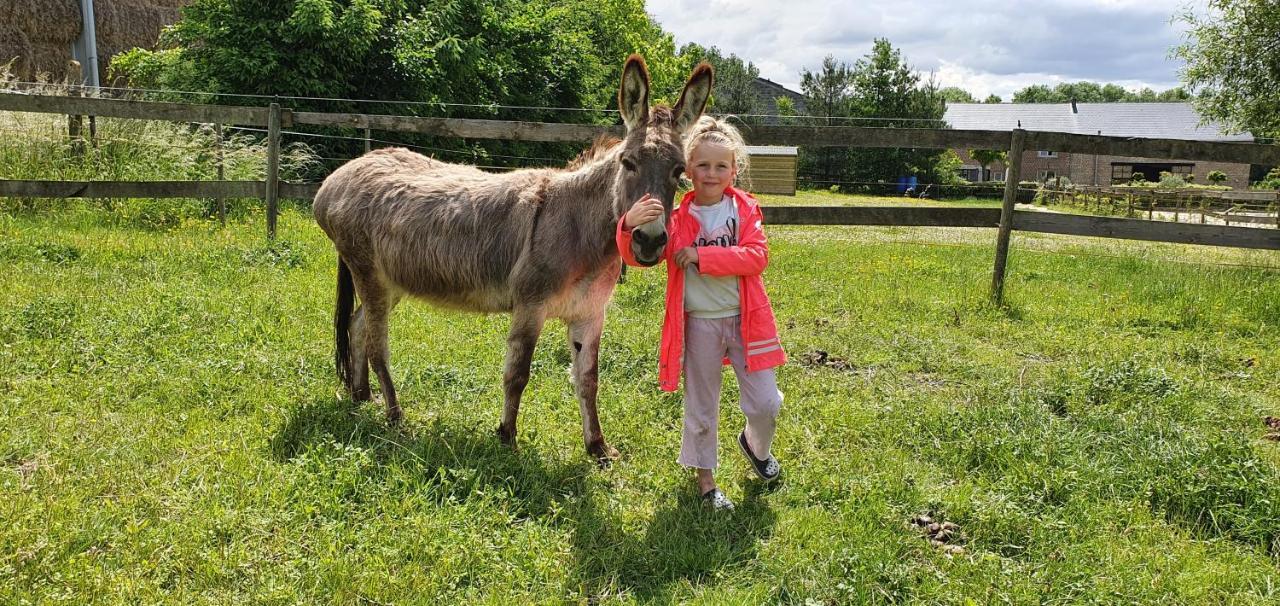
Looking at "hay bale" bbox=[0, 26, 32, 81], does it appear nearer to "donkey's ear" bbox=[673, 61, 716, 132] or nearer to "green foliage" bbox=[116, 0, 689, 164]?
"green foliage" bbox=[116, 0, 689, 164]

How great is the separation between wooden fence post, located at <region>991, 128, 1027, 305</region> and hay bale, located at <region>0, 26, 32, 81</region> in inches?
791

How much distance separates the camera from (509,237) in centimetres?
412

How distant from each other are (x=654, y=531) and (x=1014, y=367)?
3.70m

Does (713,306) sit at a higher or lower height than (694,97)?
lower

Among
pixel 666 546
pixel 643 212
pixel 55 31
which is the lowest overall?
pixel 666 546

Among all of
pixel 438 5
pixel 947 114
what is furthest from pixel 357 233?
pixel 947 114

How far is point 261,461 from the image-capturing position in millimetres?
3611

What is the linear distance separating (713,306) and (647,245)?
543mm

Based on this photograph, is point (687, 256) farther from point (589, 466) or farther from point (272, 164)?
point (272, 164)

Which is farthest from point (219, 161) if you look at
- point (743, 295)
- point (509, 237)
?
point (743, 295)

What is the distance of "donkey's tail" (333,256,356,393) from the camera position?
15.6 feet

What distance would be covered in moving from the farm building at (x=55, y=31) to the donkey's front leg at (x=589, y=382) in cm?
1773

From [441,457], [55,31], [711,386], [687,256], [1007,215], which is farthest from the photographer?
[55,31]

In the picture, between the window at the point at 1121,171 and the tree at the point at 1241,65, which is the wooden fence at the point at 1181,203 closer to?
the tree at the point at 1241,65
